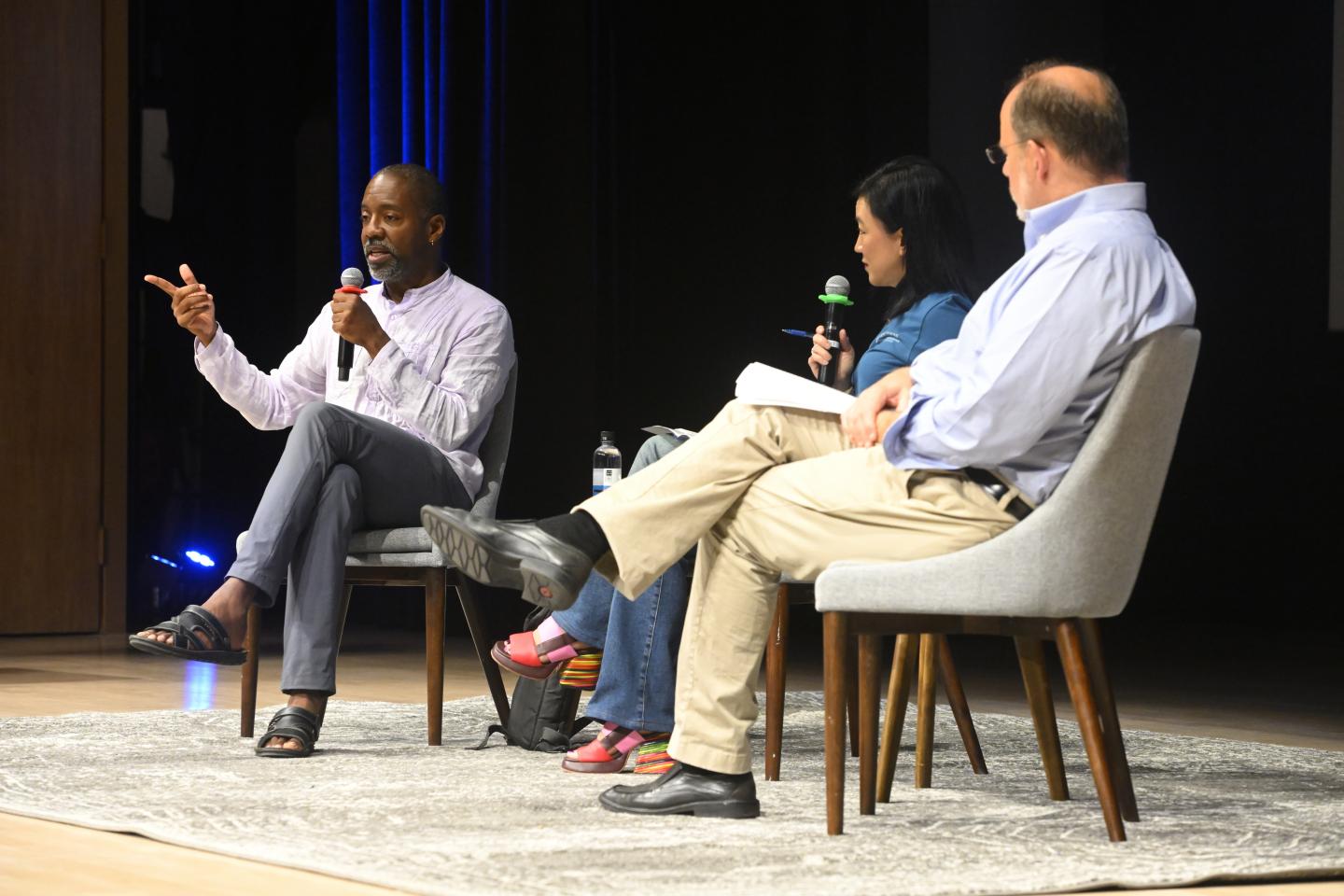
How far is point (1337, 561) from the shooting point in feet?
20.6

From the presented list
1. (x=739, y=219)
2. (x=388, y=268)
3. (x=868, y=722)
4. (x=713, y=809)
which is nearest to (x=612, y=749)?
(x=713, y=809)

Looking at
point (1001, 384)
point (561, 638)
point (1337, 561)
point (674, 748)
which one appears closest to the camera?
point (1001, 384)

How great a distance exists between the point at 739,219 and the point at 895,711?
3821 mm

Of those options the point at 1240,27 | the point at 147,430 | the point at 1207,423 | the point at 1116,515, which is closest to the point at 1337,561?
the point at 1207,423

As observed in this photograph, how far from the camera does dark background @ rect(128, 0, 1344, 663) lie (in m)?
5.86

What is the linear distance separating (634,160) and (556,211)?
1.24ft

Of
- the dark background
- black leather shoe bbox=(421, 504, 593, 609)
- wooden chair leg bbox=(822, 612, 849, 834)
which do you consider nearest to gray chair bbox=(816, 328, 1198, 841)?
wooden chair leg bbox=(822, 612, 849, 834)

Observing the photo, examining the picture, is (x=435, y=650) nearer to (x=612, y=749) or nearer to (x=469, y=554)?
(x=612, y=749)

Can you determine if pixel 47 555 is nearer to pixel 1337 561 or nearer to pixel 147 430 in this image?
pixel 147 430

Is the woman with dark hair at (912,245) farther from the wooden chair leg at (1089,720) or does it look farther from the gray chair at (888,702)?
the wooden chair leg at (1089,720)

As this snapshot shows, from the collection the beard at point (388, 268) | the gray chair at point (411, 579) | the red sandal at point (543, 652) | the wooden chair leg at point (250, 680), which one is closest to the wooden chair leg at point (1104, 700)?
the red sandal at point (543, 652)

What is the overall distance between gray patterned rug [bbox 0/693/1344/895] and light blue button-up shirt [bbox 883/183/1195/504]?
1.50 feet

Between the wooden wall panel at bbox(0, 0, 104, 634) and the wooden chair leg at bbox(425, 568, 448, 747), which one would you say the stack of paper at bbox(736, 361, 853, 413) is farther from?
the wooden wall panel at bbox(0, 0, 104, 634)

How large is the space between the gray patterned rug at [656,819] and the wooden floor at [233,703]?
2.0 inches
